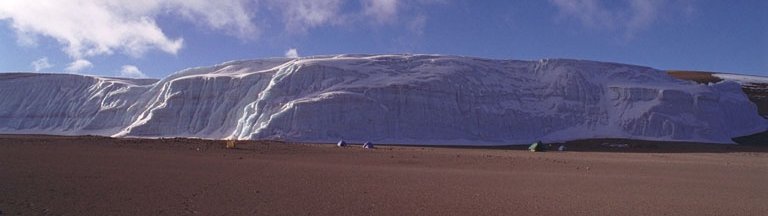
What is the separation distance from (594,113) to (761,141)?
10562 millimetres

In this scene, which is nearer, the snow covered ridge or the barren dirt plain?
the barren dirt plain

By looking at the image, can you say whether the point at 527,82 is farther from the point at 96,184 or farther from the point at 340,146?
the point at 96,184

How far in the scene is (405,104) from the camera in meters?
41.6

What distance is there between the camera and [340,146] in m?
31.0

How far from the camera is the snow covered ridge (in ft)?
131

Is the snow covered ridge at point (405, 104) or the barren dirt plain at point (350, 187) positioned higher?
the snow covered ridge at point (405, 104)

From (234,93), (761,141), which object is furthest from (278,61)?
(761,141)

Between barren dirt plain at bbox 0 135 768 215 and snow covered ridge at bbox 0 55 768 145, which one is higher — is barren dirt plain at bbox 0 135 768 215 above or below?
below

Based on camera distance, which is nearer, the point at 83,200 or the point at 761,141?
the point at 83,200

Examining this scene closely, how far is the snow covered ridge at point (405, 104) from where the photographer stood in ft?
131

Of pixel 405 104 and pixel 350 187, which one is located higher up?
pixel 405 104

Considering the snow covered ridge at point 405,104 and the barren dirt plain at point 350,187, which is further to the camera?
the snow covered ridge at point 405,104

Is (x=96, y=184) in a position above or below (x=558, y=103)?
below

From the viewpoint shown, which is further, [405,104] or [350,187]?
[405,104]
